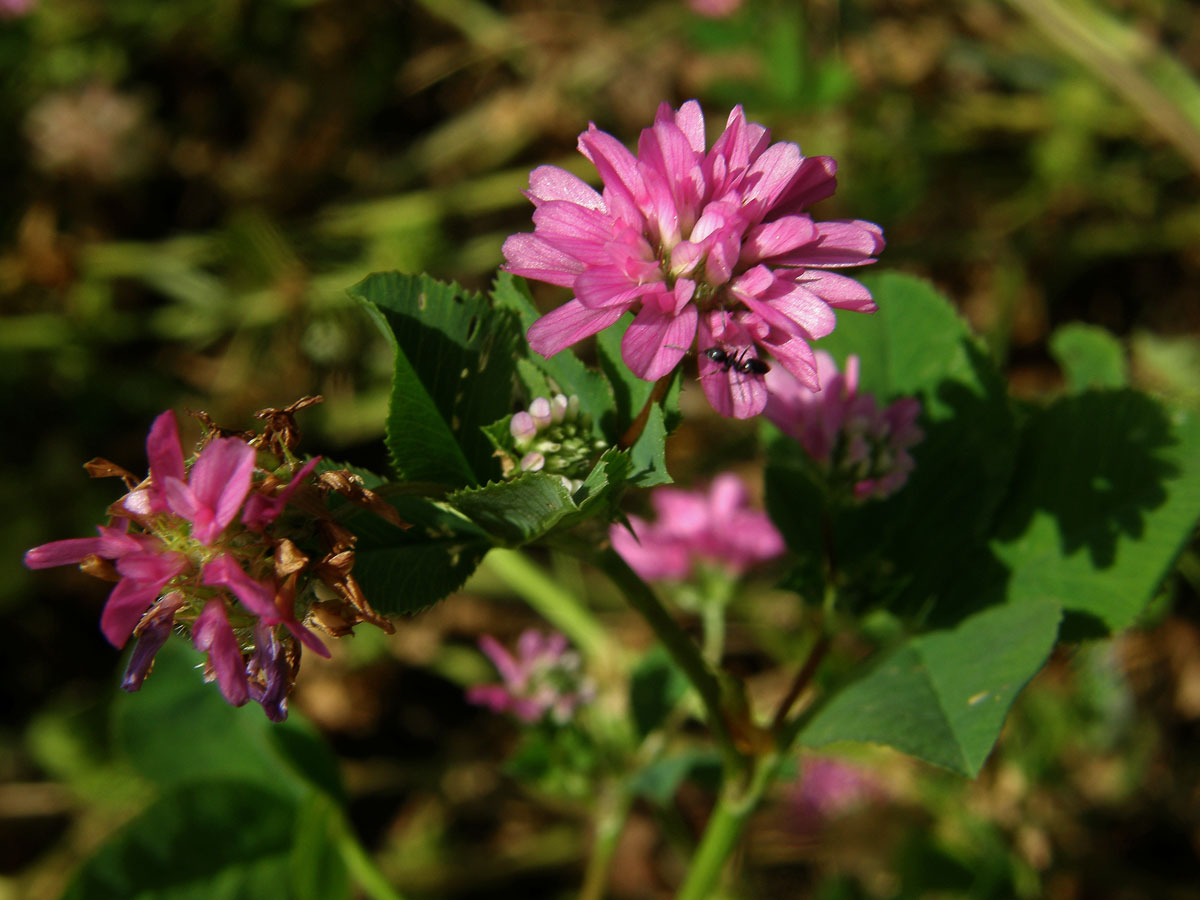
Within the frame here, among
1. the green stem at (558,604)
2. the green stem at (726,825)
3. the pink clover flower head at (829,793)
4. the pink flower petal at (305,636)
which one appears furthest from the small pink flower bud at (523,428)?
the pink clover flower head at (829,793)

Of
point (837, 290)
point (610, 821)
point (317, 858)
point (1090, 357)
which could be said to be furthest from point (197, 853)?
point (1090, 357)

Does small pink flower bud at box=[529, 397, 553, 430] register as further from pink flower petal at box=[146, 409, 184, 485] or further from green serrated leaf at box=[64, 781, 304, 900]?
green serrated leaf at box=[64, 781, 304, 900]

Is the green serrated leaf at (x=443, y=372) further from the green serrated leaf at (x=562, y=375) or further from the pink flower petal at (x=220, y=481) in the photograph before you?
the pink flower petal at (x=220, y=481)

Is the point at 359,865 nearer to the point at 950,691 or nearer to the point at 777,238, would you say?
the point at 950,691

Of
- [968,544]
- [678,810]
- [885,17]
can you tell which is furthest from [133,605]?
[885,17]

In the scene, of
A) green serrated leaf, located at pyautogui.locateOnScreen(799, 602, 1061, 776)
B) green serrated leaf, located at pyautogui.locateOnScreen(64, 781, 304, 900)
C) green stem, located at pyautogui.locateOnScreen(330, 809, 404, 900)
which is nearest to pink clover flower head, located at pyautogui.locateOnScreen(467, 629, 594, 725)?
green stem, located at pyautogui.locateOnScreen(330, 809, 404, 900)
